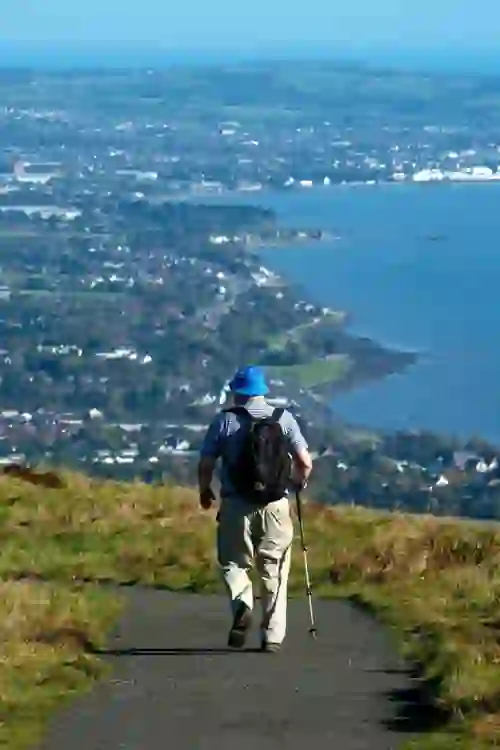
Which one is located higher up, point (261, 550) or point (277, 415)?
point (277, 415)

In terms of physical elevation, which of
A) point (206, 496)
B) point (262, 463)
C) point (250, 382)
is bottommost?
point (206, 496)

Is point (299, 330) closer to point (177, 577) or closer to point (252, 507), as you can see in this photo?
point (177, 577)

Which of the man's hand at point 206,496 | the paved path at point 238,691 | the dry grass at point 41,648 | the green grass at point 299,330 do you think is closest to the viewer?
the paved path at point 238,691

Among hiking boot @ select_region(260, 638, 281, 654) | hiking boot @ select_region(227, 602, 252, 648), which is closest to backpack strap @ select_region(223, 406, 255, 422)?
hiking boot @ select_region(227, 602, 252, 648)

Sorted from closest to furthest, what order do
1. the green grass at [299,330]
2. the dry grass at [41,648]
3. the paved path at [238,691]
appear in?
the paved path at [238,691], the dry grass at [41,648], the green grass at [299,330]

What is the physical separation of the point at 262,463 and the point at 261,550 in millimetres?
439

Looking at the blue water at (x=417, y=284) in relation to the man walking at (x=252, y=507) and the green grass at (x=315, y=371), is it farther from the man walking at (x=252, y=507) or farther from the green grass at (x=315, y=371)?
the man walking at (x=252, y=507)

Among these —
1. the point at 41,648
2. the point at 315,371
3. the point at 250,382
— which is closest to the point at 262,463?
the point at 250,382

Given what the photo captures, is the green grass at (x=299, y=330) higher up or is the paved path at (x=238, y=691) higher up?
the paved path at (x=238, y=691)

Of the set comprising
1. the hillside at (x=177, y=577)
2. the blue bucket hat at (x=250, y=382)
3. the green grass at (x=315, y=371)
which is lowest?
the green grass at (x=315, y=371)

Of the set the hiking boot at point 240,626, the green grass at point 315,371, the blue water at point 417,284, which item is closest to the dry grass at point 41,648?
the hiking boot at point 240,626

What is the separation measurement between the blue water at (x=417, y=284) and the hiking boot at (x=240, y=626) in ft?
99.0

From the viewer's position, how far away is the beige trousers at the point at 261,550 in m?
8.59

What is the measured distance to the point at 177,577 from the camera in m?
11.1
